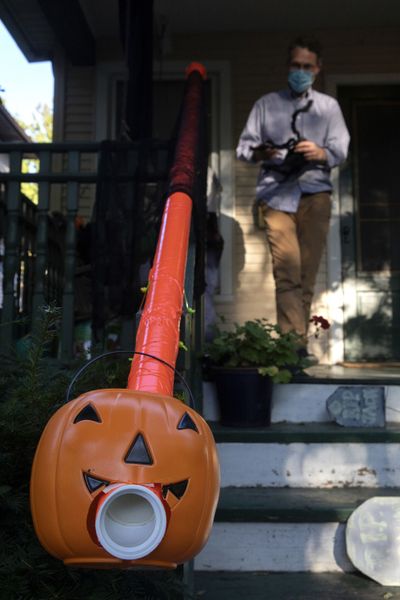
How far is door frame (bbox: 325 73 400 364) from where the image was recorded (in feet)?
15.6

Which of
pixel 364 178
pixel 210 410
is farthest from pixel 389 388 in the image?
pixel 364 178

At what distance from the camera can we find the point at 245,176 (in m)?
4.99

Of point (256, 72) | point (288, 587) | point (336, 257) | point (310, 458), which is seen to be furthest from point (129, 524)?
point (256, 72)

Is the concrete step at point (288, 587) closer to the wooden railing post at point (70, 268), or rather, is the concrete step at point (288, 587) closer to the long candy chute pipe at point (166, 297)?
the long candy chute pipe at point (166, 297)

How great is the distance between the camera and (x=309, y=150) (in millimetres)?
3062

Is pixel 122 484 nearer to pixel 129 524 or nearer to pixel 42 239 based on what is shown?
pixel 129 524

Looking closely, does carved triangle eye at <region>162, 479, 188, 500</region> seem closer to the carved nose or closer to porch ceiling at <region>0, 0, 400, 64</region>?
the carved nose

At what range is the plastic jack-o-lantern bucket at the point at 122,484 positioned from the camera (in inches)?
33.0

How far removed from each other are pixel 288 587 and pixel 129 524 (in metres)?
1.26

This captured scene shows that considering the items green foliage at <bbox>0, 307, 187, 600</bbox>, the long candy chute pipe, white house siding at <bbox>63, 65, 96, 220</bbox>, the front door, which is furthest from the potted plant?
white house siding at <bbox>63, 65, 96, 220</bbox>

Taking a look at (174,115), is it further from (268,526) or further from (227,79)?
(268,526)

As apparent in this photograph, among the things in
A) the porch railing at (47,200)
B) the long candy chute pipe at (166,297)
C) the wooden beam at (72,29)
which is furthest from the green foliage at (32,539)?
the wooden beam at (72,29)

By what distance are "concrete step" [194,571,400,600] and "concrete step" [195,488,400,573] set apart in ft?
0.11

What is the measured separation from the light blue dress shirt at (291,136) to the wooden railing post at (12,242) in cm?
119
